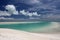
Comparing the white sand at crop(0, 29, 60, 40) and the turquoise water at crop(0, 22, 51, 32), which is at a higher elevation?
the turquoise water at crop(0, 22, 51, 32)

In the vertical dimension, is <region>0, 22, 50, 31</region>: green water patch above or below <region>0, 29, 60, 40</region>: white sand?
above

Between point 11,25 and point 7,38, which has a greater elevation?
point 11,25

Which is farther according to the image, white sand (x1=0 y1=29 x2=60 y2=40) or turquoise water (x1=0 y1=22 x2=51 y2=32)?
turquoise water (x1=0 y1=22 x2=51 y2=32)

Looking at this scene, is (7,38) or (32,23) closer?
(7,38)

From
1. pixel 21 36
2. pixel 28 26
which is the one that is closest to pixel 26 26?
pixel 28 26

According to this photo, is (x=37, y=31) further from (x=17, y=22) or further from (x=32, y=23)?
(x=17, y=22)

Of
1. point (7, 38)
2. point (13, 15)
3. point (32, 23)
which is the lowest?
point (7, 38)

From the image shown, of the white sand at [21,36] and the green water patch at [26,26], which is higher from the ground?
the green water patch at [26,26]

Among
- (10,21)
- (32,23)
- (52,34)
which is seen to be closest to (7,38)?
(10,21)
